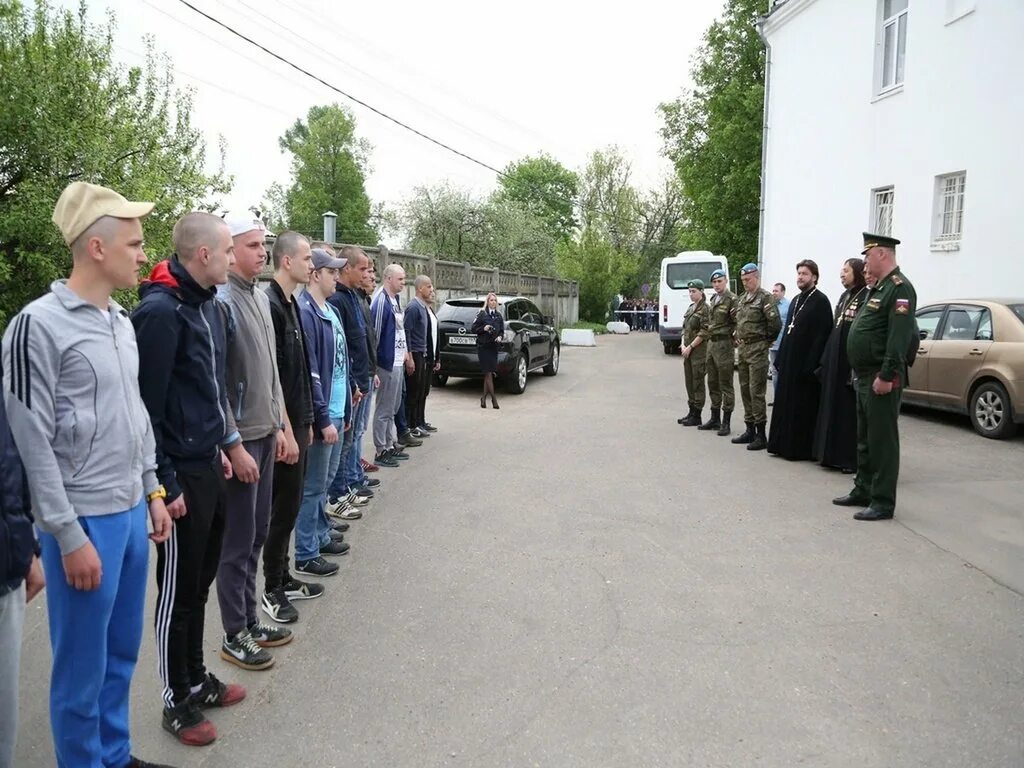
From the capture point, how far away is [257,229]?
3.64m

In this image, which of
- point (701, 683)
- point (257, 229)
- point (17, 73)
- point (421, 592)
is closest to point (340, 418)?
point (421, 592)

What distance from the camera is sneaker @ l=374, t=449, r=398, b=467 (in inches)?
321

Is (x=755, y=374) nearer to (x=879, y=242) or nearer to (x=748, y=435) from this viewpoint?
(x=748, y=435)

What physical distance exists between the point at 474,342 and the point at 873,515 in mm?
7945

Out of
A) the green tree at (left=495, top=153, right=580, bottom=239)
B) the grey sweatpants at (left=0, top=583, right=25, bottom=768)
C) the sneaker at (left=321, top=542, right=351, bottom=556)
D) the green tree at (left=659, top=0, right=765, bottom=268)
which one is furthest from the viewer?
the green tree at (left=495, top=153, right=580, bottom=239)

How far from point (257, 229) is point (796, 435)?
6555mm

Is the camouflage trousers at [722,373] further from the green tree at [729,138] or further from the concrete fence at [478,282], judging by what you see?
the green tree at [729,138]

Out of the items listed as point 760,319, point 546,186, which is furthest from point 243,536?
point 546,186

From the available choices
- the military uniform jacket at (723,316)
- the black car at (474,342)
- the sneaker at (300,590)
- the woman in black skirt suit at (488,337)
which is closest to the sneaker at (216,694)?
the sneaker at (300,590)

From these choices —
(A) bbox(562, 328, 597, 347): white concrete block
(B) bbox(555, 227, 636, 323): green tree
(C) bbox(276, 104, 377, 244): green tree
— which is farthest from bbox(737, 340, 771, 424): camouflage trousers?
(C) bbox(276, 104, 377, 244): green tree

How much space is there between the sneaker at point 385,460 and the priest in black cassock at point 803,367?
4250mm

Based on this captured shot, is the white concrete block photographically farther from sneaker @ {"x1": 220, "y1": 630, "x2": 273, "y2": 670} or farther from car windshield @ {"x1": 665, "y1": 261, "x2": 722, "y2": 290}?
sneaker @ {"x1": 220, "y1": 630, "x2": 273, "y2": 670}

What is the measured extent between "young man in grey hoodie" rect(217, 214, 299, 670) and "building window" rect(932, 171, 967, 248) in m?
13.2

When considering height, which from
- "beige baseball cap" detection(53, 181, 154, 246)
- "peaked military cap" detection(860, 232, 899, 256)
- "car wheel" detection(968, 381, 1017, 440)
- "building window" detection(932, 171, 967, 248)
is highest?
"building window" detection(932, 171, 967, 248)
